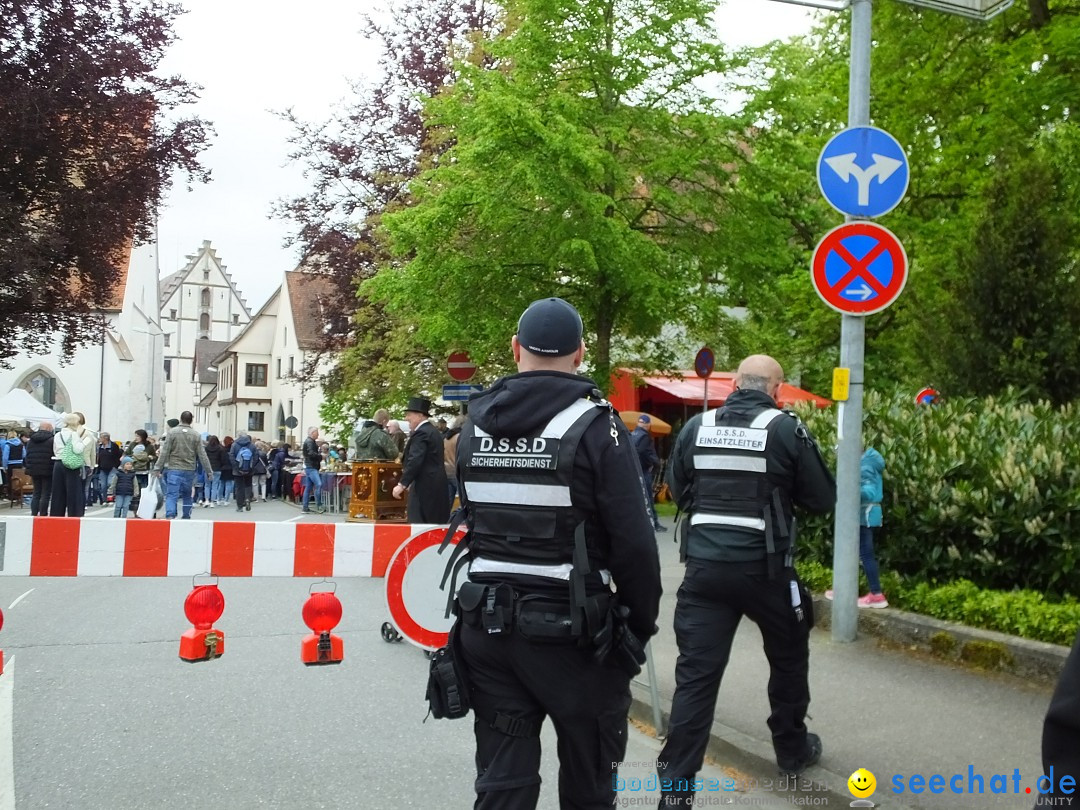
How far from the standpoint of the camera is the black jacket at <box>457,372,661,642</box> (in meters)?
3.40

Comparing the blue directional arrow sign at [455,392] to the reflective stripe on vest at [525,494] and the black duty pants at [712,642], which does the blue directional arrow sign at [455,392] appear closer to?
the black duty pants at [712,642]

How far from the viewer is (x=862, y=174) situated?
817 centimetres

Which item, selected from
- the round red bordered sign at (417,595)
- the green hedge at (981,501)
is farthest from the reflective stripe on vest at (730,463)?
the green hedge at (981,501)

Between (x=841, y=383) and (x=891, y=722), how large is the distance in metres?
2.71

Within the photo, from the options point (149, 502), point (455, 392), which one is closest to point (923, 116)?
point (455, 392)

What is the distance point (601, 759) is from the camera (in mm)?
3402

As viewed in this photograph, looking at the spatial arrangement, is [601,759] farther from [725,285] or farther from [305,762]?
[725,285]

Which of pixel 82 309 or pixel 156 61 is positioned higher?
pixel 156 61

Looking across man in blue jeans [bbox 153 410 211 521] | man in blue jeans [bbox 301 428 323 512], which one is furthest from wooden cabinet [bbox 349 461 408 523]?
man in blue jeans [bbox 301 428 323 512]

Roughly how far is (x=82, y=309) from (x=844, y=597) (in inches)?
732

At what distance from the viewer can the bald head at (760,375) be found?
5.14 meters

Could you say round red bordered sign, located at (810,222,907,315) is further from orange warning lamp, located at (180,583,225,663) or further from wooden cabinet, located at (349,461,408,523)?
wooden cabinet, located at (349,461,408,523)

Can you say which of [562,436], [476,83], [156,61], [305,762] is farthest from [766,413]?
[156,61]

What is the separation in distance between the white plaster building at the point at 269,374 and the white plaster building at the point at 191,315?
689 inches
